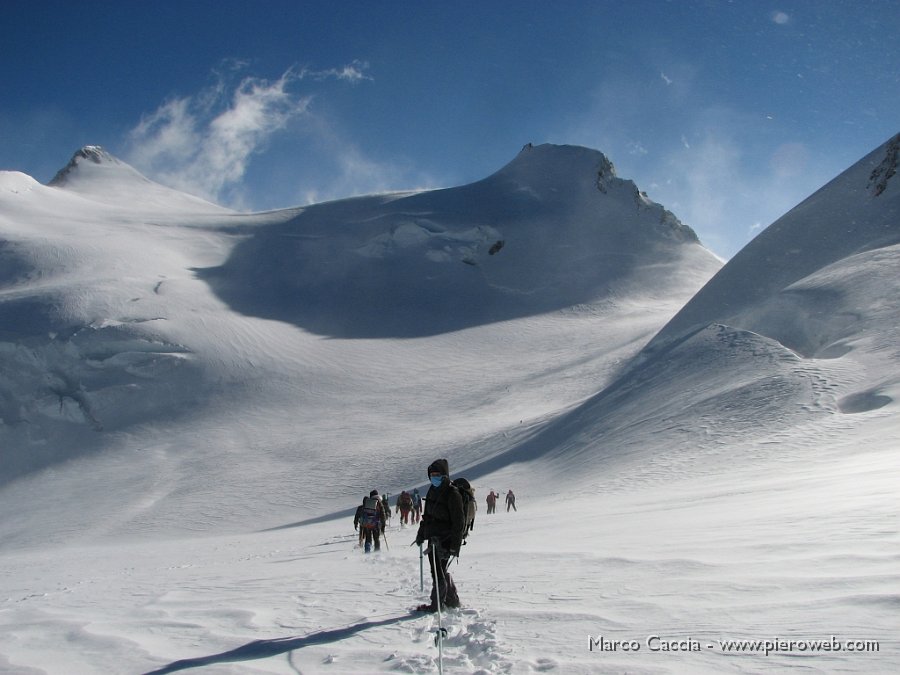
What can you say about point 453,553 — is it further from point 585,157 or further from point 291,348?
point 585,157

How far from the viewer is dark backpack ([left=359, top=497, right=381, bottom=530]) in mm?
14109

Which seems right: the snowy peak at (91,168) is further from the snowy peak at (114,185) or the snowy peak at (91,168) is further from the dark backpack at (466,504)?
the dark backpack at (466,504)

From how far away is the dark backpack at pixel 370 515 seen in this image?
14.1 metres

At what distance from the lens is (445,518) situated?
22.7ft

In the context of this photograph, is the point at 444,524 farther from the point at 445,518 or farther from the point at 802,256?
the point at 802,256

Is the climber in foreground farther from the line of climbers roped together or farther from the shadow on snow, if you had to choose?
the shadow on snow

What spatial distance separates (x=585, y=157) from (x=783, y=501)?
10898 centimetres

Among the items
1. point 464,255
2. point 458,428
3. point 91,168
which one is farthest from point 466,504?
point 91,168

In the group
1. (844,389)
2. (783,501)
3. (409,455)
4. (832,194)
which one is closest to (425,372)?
(409,455)

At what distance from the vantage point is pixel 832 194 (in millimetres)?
47188

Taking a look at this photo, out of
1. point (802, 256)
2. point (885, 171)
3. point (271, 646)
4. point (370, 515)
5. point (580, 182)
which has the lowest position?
point (271, 646)

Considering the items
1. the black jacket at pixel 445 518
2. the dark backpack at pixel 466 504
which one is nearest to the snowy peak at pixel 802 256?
the dark backpack at pixel 466 504

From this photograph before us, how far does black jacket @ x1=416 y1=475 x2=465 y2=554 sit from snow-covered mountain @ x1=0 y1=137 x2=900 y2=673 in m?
0.76

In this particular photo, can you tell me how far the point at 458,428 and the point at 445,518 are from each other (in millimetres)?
33715
